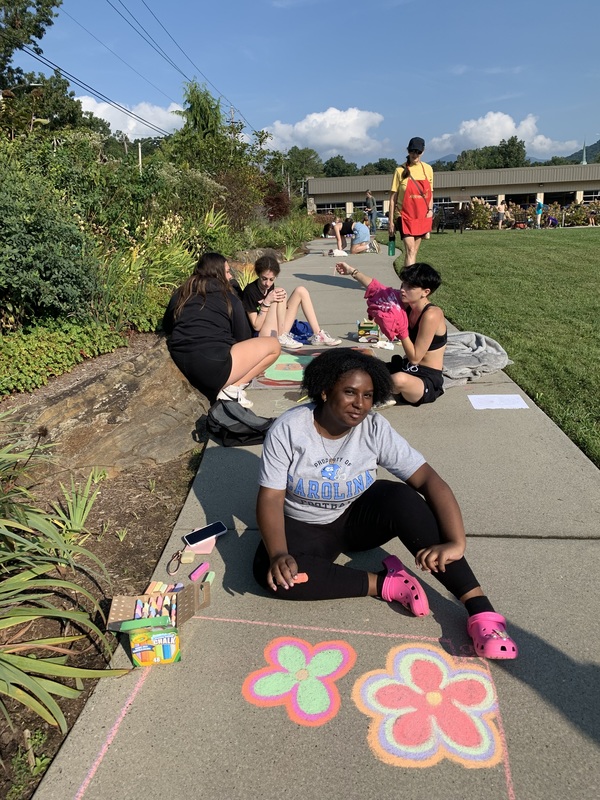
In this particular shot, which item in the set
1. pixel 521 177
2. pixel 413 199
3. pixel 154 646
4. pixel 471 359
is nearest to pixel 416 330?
pixel 471 359

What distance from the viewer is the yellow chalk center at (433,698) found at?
198cm

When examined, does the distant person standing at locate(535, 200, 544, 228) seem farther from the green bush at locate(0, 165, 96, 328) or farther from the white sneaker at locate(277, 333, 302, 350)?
the green bush at locate(0, 165, 96, 328)

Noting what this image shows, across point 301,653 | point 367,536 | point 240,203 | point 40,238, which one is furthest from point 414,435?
point 240,203

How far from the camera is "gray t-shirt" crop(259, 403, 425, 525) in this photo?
93.9 inches

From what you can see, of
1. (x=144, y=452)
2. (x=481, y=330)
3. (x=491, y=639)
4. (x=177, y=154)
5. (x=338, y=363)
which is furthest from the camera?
(x=177, y=154)

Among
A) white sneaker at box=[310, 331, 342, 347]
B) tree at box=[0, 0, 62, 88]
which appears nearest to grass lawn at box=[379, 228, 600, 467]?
white sneaker at box=[310, 331, 342, 347]

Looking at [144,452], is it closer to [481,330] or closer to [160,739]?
[160,739]

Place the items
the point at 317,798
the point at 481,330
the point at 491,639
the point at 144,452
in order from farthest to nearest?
the point at 481,330, the point at 144,452, the point at 491,639, the point at 317,798

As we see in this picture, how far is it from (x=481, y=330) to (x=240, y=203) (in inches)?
387

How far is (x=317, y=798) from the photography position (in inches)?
64.9

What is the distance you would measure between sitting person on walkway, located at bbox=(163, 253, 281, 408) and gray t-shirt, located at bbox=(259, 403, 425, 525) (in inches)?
86.3

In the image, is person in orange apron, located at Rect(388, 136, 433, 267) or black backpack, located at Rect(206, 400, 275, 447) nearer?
black backpack, located at Rect(206, 400, 275, 447)

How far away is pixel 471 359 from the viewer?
5.33 metres

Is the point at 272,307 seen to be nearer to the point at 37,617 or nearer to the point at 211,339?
the point at 211,339
